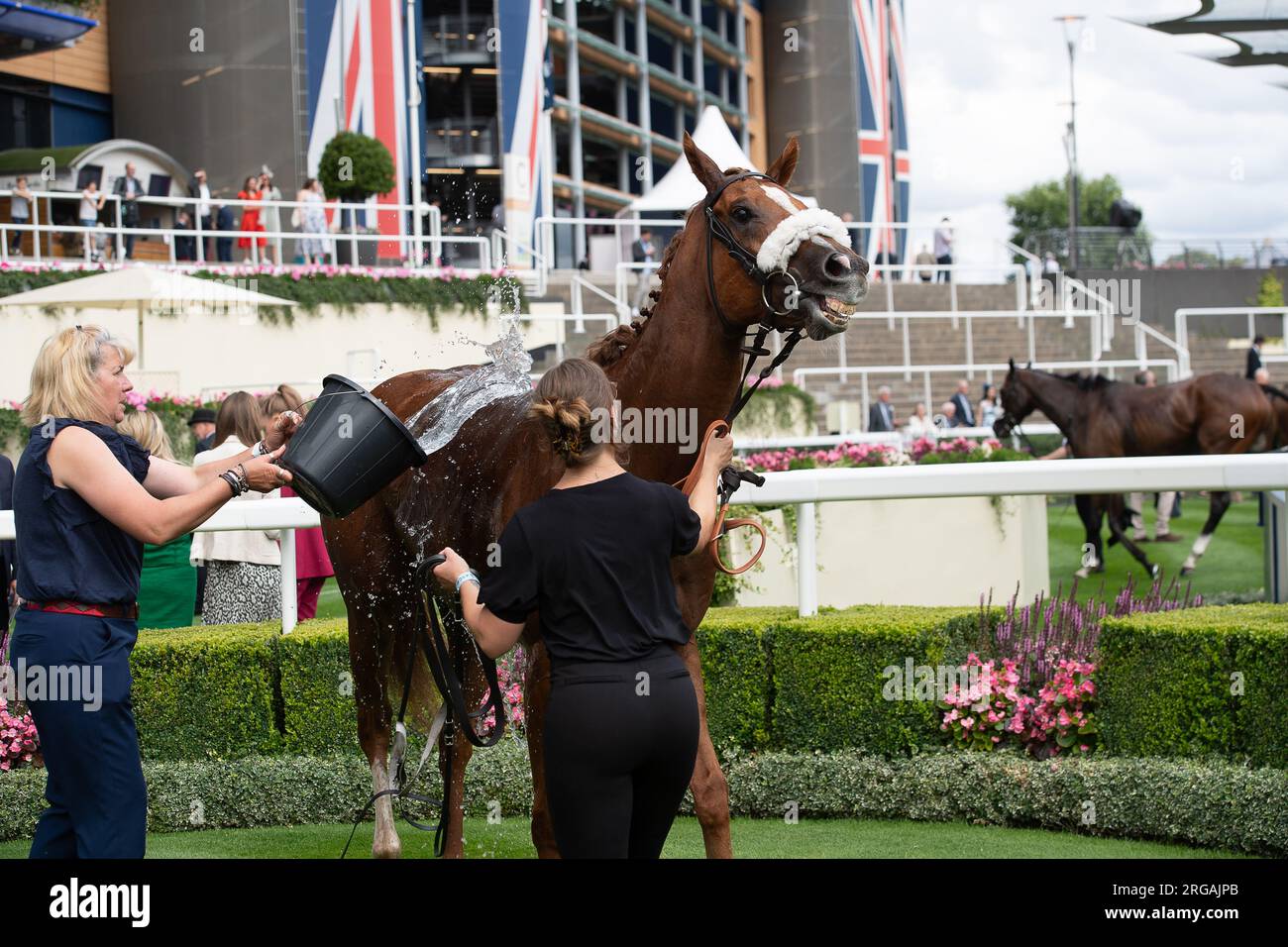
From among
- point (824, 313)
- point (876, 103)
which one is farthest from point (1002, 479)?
point (876, 103)

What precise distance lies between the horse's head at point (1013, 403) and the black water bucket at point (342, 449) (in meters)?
10.9

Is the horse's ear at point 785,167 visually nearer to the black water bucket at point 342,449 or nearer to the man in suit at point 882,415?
the black water bucket at point 342,449

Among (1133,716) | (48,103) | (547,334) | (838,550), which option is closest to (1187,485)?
(1133,716)

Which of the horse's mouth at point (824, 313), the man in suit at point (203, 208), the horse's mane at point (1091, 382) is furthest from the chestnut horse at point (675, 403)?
the man in suit at point (203, 208)

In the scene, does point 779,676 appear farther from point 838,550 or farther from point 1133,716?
point 838,550

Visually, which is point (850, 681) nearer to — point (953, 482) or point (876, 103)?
point (953, 482)

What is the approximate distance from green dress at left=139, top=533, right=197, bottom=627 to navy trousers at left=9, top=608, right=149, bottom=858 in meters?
3.06

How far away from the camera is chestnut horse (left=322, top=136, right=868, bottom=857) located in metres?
3.73

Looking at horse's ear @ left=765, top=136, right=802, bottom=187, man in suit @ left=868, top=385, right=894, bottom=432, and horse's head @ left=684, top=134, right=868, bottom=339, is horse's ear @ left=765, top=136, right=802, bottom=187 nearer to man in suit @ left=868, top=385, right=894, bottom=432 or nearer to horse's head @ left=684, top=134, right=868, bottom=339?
horse's head @ left=684, top=134, right=868, bottom=339

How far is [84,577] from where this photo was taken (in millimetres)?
3580

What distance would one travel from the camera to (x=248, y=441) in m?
6.61

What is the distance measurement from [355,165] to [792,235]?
17.0 m
